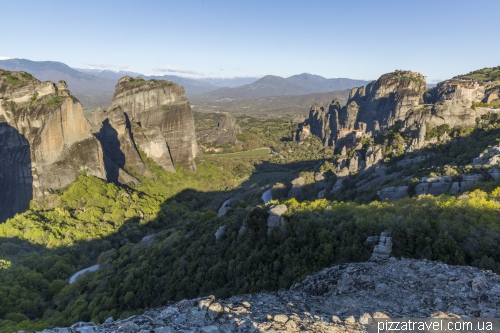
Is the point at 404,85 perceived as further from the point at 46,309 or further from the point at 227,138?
the point at 46,309

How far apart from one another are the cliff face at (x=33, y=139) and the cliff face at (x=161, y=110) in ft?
77.9

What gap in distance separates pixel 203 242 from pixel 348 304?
13.1m

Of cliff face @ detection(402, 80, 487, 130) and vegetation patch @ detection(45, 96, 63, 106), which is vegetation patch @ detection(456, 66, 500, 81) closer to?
cliff face @ detection(402, 80, 487, 130)

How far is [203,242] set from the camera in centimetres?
2189

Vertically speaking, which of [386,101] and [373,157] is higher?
[386,101]

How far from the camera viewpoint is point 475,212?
14.0 meters

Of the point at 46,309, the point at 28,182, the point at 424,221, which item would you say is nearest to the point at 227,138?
the point at 28,182

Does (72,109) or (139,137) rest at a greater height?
(72,109)

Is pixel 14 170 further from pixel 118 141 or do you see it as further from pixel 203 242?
pixel 203 242

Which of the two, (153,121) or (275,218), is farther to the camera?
(153,121)

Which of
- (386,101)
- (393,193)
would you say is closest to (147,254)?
(393,193)

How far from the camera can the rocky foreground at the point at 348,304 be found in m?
8.94

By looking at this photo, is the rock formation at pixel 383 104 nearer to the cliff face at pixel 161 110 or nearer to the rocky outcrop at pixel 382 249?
the rocky outcrop at pixel 382 249

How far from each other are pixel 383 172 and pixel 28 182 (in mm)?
44541
